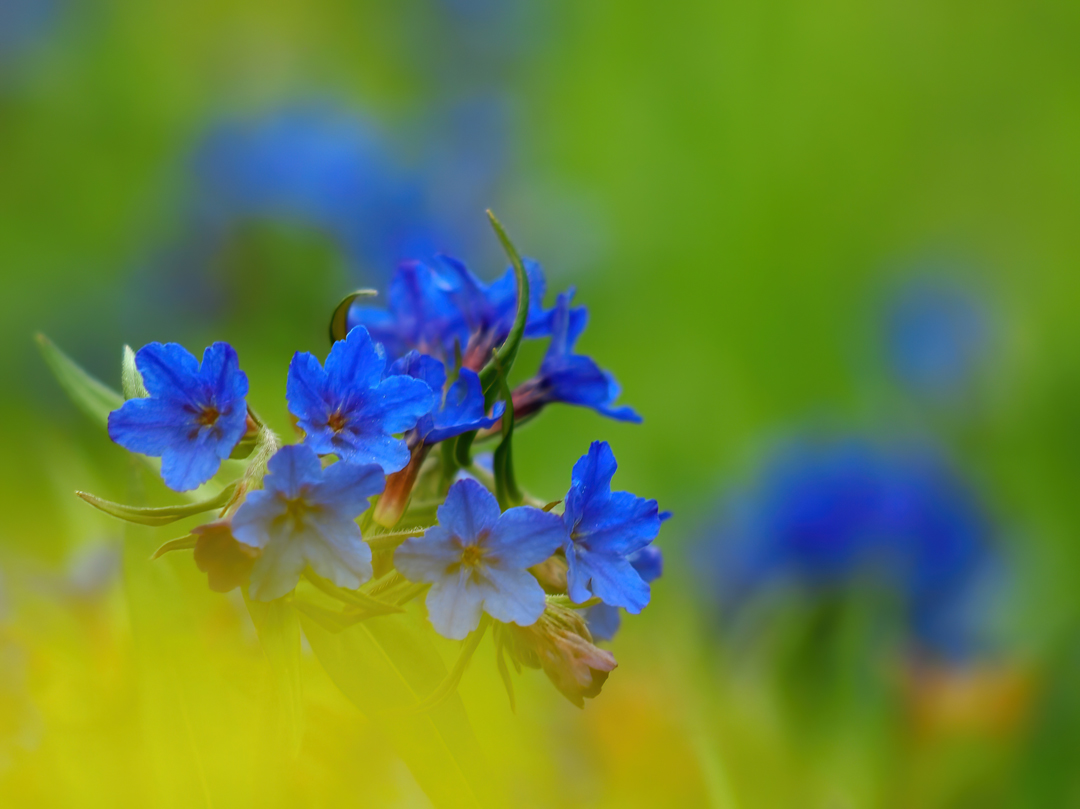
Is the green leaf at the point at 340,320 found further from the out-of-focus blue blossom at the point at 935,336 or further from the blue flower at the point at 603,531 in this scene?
the out-of-focus blue blossom at the point at 935,336

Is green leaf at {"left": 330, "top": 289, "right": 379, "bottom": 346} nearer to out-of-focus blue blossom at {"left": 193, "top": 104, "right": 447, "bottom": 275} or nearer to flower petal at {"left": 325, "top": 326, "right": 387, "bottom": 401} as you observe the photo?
flower petal at {"left": 325, "top": 326, "right": 387, "bottom": 401}

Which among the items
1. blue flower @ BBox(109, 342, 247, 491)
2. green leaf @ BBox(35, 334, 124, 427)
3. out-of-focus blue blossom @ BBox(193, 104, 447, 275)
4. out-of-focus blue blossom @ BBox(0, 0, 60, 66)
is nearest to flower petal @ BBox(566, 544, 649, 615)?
blue flower @ BBox(109, 342, 247, 491)

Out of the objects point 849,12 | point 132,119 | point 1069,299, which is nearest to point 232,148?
point 132,119

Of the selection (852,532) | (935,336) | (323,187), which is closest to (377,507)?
(852,532)

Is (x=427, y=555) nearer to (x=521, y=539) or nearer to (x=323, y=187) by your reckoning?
(x=521, y=539)

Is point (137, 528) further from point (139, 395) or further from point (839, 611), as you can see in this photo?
point (839, 611)

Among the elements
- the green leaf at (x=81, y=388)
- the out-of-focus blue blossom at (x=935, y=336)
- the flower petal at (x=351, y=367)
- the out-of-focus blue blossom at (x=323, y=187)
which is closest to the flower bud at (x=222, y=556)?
the flower petal at (x=351, y=367)
